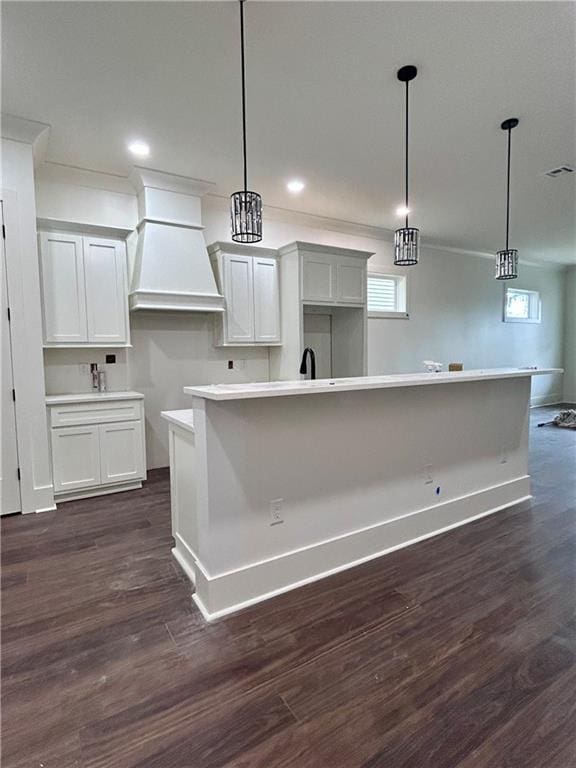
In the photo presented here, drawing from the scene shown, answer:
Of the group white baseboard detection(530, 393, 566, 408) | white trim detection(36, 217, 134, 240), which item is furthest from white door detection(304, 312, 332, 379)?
white baseboard detection(530, 393, 566, 408)

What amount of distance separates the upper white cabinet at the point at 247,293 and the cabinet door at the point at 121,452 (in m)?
1.40

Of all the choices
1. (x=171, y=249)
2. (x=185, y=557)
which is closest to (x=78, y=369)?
(x=171, y=249)

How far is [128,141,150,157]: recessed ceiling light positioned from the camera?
3.45 meters

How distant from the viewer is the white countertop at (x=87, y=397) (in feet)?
11.4

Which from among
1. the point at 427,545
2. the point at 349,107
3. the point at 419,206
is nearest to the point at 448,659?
the point at 427,545

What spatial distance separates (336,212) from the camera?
5.39 metres

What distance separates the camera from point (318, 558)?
2.32 m

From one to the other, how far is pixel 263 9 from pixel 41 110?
1902 mm

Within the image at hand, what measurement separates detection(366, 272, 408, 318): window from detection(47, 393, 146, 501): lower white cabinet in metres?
3.94

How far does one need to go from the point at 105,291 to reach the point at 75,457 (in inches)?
60.9

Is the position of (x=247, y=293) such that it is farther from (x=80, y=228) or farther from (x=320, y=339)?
(x=80, y=228)

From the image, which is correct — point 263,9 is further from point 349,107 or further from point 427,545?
point 427,545

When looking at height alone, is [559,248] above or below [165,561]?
above

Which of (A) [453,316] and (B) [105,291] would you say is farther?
(A) [453,316]
